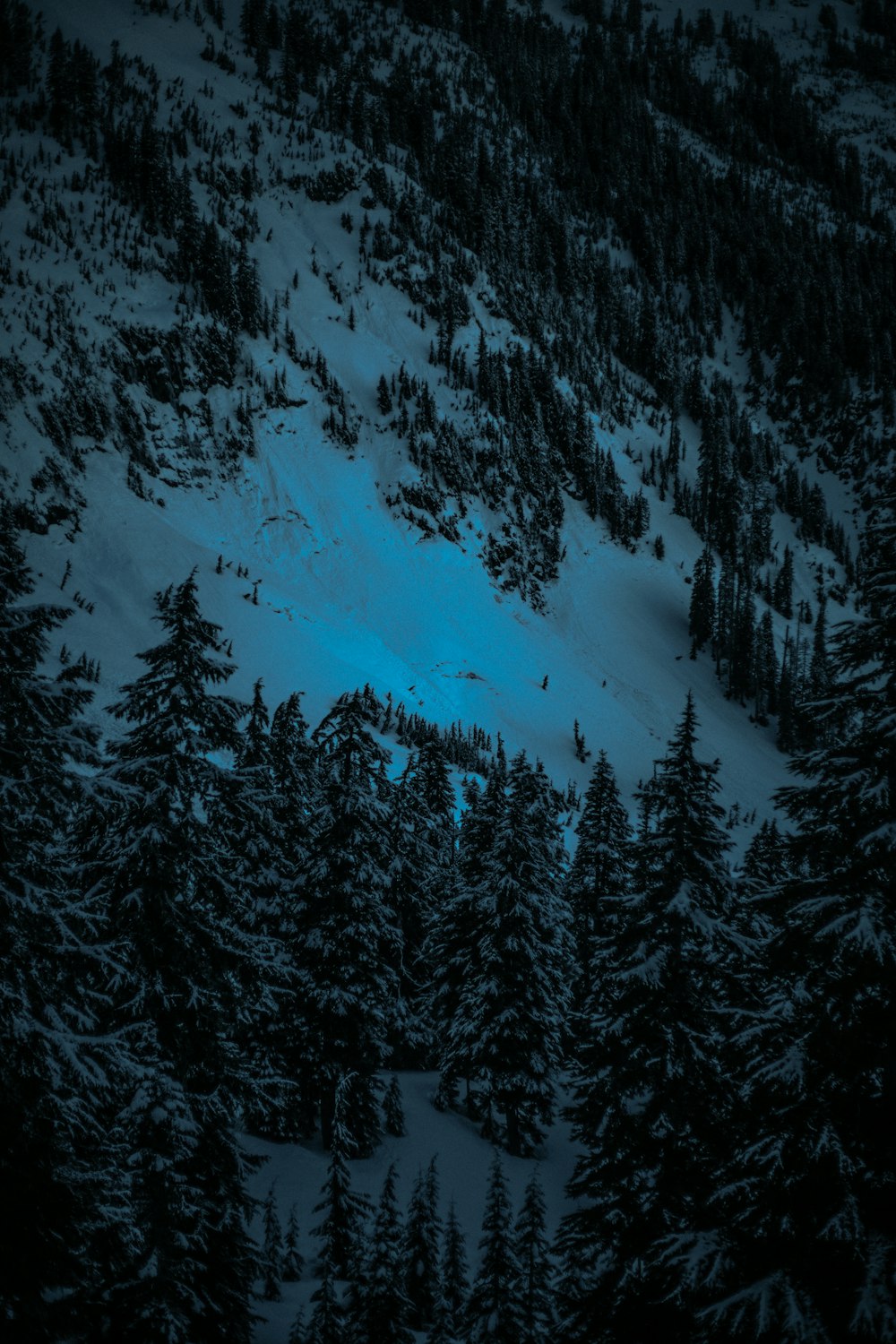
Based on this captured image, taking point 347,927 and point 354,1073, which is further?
point 347,927

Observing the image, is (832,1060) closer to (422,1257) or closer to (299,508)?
(422,1257)

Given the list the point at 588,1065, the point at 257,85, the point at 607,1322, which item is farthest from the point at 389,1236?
the point at 257,85

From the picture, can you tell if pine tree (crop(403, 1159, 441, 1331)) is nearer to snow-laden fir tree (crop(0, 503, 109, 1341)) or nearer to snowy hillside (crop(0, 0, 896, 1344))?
snowy hillside (crop(0, 0, 896, 1344))

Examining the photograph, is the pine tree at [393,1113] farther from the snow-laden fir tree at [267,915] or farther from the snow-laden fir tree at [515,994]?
the snow-laden fir tree at [267,915]

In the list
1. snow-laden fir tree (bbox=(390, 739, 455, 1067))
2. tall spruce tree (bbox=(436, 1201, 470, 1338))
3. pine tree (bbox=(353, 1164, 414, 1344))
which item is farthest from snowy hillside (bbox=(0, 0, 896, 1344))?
tall spruce tree (bbox=(436, 1201, 470, 1338))

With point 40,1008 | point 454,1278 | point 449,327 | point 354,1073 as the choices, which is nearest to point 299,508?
point 449,327

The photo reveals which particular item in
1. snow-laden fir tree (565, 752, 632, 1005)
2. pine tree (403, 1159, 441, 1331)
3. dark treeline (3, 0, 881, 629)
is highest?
dark treeline (3, 0, 881, 629)
